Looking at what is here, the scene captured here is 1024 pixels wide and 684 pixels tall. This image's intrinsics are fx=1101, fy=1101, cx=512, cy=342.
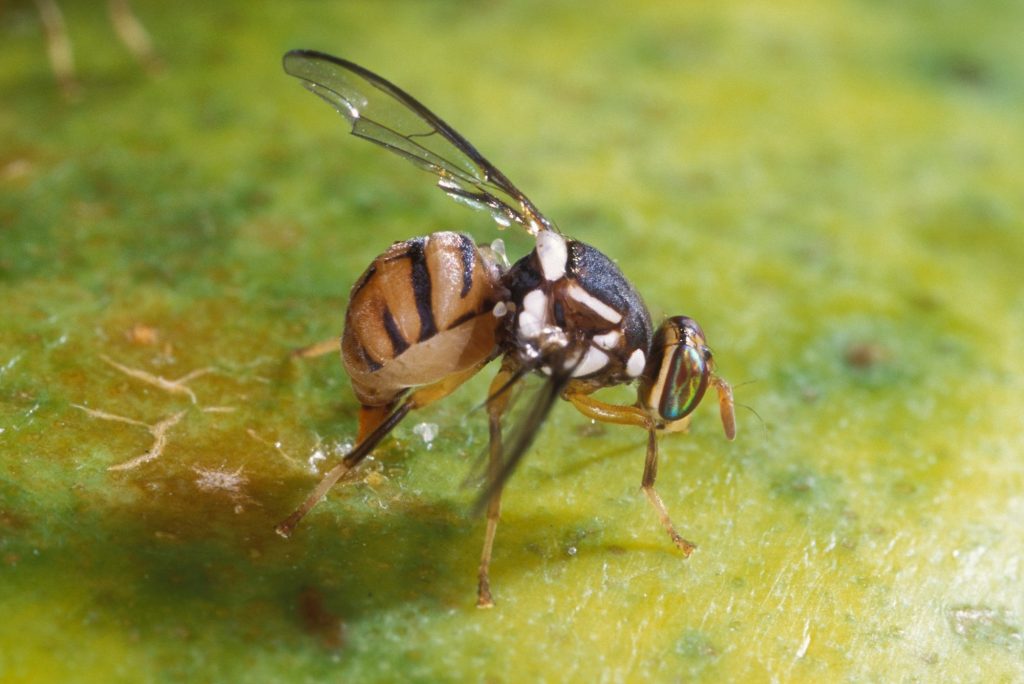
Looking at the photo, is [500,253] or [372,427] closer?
[372,427]

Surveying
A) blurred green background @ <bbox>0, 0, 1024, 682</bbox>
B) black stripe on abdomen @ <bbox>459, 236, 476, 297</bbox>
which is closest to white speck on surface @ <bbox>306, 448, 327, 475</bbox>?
blurred green background @ <bbox>0, 0, 1024, 682</bbox>

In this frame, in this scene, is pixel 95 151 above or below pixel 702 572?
above

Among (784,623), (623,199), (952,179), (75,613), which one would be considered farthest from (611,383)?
(952,179)

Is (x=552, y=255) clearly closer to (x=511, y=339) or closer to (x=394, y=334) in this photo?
(x=511, y=339)

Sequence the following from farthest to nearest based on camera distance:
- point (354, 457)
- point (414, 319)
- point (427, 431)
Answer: point (427, 431) < point (414, 319) < point (354, 457)

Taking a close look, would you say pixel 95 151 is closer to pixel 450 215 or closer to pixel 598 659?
pixel 450 215

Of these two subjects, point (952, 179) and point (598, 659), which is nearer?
point (598, 659)

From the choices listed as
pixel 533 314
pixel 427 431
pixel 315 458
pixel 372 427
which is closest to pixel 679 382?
pixel 533 314

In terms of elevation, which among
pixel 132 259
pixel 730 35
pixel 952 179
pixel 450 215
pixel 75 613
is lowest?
pixel 75 613
